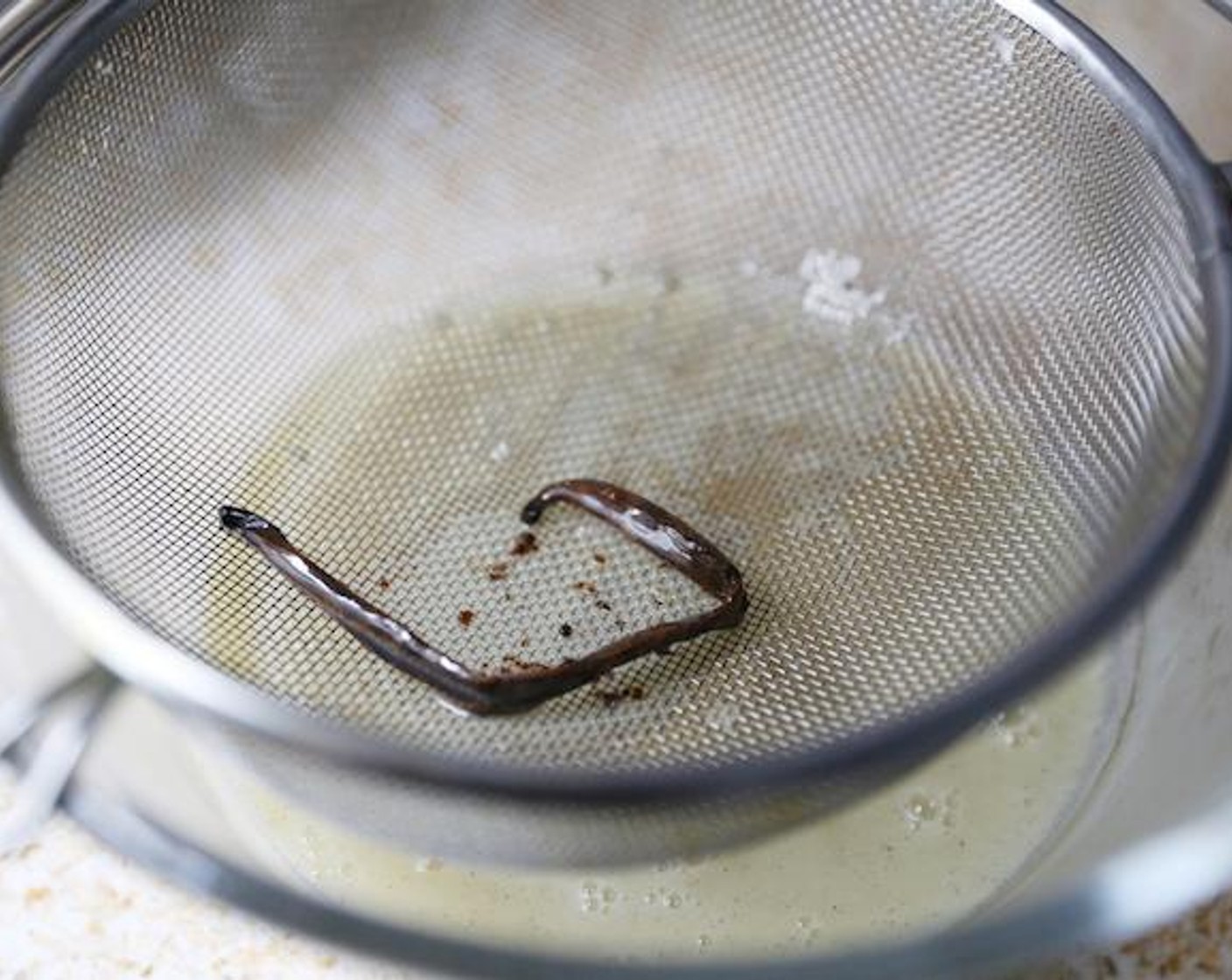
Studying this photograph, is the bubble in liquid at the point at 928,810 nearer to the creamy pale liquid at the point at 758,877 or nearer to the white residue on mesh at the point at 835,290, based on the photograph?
the creamy pale liquid at the point at 758,877

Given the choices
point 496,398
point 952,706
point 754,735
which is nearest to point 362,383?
A: point 496,398

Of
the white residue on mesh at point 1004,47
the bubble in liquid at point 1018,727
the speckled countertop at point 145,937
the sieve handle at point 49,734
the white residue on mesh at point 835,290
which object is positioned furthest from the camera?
the white residue on mesh at point 835,290

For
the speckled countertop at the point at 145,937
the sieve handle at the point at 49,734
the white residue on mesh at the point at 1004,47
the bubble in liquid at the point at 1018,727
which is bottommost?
the speckled countertop at the point at 145,937

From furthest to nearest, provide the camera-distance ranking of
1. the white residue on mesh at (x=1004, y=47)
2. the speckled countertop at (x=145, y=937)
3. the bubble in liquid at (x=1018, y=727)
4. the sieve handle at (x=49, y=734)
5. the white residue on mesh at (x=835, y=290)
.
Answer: the white residue on mesh at (x=835, y=290) → the white residue on mesh at (x=1004, y=47) → the bubble in liquid at (x=1018, y=727) → the speckled countertop at (x=145, y=937) → the sieve handle at (x=49, y=734)

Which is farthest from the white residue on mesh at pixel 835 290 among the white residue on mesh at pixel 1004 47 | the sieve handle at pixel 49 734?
the sieve handle at pixel 49 734

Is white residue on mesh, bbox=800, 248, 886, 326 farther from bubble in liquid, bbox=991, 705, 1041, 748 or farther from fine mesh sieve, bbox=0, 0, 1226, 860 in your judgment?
bubble in liquid, bbox=991, 705, 1041, 748

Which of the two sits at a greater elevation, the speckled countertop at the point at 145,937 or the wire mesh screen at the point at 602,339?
the wire mesh screen at the point at 602,339

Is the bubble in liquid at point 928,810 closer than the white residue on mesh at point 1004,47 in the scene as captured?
Yes
